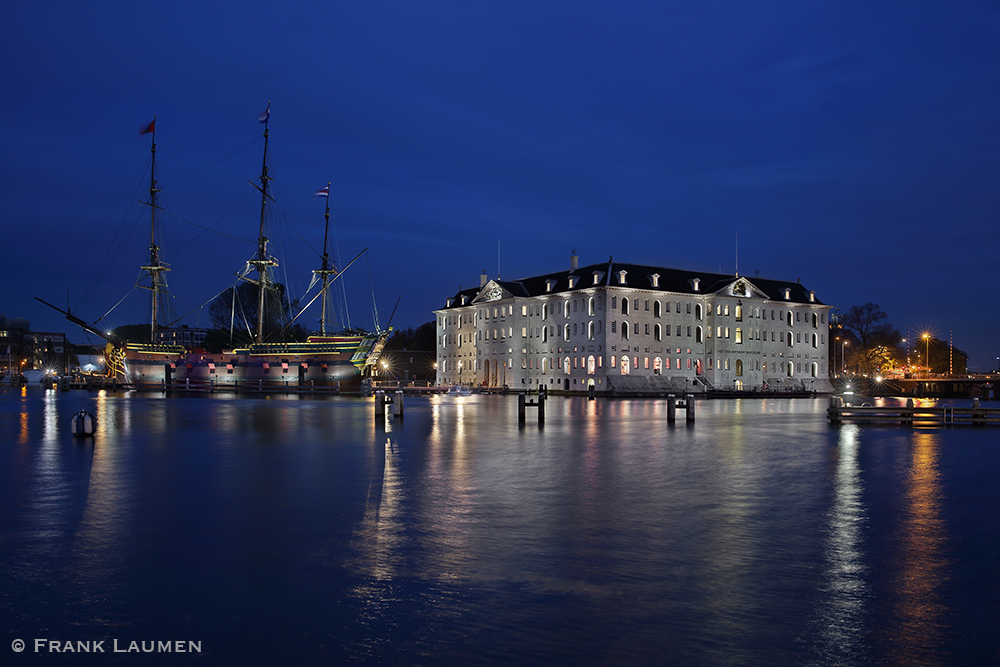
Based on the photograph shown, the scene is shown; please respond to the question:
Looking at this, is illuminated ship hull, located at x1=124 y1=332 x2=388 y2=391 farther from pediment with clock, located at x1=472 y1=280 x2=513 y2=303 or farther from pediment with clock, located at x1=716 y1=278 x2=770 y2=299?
pediment with clock, located at x1=716 y1=278 x2=770 y2=299

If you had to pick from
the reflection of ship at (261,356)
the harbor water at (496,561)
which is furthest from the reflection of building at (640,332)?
the harbor water at (496,561)

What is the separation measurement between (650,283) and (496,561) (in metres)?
89.9

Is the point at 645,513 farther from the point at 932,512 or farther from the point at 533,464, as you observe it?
the point at 533,464

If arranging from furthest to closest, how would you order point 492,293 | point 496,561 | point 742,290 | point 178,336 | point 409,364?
point 409,364, point 492,293, point 178,336, point 742,290, point 496,561

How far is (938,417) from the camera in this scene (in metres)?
38.3

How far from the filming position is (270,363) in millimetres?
94875

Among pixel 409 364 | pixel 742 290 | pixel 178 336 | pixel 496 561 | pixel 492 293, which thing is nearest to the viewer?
pixel 496 561

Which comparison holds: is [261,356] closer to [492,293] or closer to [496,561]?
[492,293]

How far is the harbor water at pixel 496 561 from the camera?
22.8ft

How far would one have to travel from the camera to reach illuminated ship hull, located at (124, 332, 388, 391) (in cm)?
9275

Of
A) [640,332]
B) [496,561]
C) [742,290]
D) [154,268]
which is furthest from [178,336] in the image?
[496,561]

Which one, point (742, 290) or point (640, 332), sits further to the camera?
point (742, 290)

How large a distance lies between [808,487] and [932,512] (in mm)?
3029

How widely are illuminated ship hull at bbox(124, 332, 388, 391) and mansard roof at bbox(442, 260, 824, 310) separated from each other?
2280 cm
